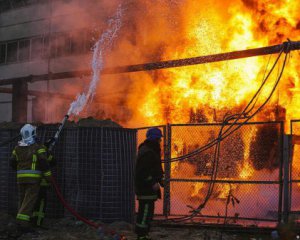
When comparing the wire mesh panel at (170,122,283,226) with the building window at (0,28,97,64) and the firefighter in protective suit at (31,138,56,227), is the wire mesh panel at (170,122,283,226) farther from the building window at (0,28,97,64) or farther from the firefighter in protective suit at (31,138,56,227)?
the building window at (0,28,97,64)

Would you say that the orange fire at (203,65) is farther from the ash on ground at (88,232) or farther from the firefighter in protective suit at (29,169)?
the firefighter in protective suit at (29,169)

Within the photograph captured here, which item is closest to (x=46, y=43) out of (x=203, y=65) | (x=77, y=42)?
(x=77, y=42)

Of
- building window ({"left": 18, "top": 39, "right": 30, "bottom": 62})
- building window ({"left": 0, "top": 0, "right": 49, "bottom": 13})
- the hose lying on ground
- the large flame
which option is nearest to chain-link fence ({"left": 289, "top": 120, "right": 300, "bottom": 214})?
the large flame

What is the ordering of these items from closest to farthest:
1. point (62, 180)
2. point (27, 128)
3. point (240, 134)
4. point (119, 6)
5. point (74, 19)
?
point (27, 128) → point (62, 180) → point (240, 134) → point (119, 6) → point (74, 19)

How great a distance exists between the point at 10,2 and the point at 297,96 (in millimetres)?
18887

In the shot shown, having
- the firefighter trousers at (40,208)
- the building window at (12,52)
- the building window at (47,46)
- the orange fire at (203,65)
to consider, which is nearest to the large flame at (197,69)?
the orange fire at (203,65)

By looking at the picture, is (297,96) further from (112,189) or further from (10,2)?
(10,2)

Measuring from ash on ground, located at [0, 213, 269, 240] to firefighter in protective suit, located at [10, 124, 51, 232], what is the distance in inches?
12.1

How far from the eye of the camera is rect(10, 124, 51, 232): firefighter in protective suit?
711 cm

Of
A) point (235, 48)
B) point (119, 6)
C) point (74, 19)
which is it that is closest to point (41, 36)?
point (74, 19)

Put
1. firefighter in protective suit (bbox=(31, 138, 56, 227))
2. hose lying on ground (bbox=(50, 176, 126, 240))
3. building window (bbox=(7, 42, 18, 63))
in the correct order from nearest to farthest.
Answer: hose lying on ground (bbox=(50, 176, 126, 240)) < firefighter in protective suit (bbox=(31, 138, 56, 227)) < building window (bbox=(7, 42, 18, 63))

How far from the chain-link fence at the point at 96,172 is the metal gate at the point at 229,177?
90 cm

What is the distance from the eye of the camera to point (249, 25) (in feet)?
43.2

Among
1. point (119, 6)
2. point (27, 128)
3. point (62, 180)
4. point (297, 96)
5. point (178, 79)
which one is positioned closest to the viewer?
point (27, 128)
